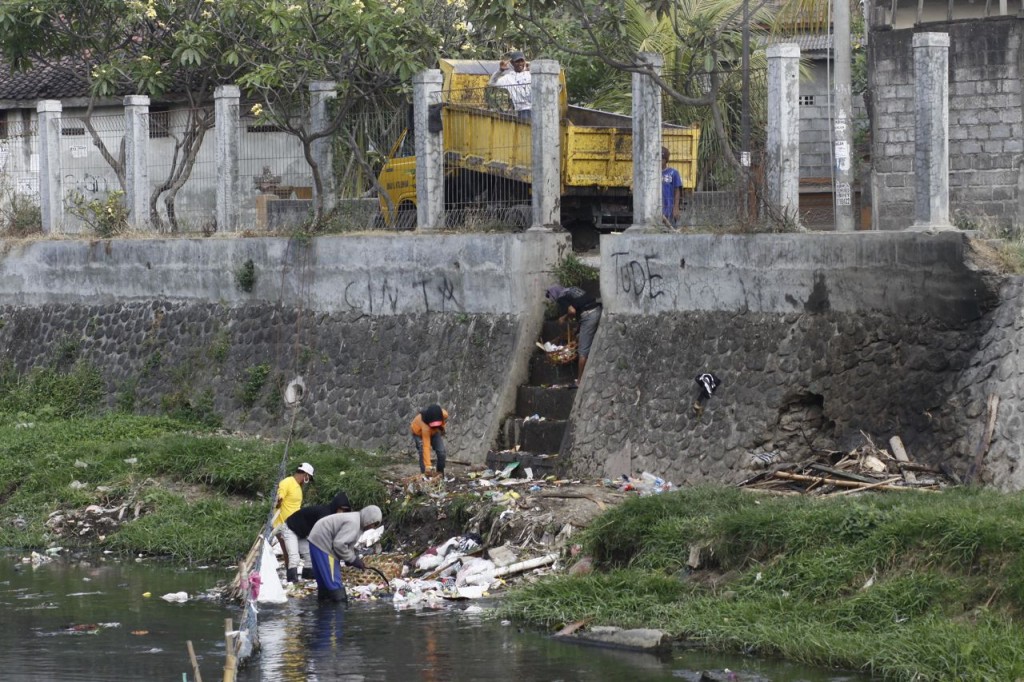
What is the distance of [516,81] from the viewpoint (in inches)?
752

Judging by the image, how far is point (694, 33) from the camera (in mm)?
18031

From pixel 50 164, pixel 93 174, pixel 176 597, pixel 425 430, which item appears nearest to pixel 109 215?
pixel 93 174

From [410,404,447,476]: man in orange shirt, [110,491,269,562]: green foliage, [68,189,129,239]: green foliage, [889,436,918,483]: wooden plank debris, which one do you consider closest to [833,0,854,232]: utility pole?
[889,436,918,483]: wooden plank debris

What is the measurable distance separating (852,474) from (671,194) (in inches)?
180

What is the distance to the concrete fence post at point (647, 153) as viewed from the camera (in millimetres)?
17031

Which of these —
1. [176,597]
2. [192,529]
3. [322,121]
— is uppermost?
[322,121]

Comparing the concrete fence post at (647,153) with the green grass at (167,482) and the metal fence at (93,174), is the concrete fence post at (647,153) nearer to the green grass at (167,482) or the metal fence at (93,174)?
the green grass at (167,482)

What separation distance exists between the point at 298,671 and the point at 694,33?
945 cm

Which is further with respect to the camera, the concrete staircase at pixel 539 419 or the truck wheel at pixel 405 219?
the truck wheel at pixel 405 219

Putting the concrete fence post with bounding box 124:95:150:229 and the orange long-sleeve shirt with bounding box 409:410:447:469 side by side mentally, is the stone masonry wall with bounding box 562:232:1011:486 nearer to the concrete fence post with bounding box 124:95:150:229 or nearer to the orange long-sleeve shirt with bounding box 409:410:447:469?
the orange long-sleeve shirt with bounding box 409:410:447:469

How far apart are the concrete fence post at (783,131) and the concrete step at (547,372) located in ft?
10.4

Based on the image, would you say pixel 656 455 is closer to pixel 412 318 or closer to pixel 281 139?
pixel 412 318

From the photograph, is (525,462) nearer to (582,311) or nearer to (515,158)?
(582,311)

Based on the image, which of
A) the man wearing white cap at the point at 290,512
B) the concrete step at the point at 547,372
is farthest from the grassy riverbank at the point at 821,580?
the concrete step at the point at 547,372
